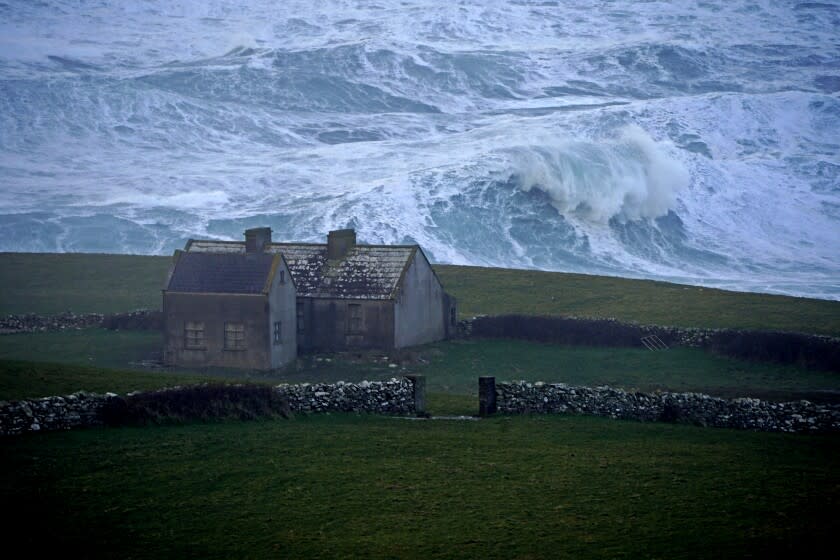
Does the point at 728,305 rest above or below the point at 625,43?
below

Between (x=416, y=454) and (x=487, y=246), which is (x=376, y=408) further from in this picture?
(x=487, y=246)

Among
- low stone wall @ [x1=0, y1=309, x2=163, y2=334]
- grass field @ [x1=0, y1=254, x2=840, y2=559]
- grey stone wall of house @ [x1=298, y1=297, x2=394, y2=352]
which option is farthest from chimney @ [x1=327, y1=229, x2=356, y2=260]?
grass field @ [x1=0, y1=254, x2=840, y2=559]

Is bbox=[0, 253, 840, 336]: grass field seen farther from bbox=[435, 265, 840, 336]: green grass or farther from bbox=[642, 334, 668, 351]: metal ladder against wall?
bbox=[642, 334, 668, 351]: metal ladder against wall

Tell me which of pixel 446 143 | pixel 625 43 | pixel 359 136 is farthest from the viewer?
pixel 625 43

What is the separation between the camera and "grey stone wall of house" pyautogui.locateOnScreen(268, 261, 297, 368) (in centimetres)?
3584

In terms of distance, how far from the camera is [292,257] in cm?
4025

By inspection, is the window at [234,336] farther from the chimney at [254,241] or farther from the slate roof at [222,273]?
the chimney at [254,241]

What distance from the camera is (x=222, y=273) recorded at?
3678cm

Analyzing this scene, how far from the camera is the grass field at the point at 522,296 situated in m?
41.6

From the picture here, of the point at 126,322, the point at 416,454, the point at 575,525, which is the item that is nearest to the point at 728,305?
the point at 126,322

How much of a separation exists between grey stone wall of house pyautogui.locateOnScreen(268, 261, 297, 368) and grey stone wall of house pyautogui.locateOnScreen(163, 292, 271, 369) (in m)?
0.29

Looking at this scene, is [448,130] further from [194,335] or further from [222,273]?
[194,335]

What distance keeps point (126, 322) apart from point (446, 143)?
2658 inches

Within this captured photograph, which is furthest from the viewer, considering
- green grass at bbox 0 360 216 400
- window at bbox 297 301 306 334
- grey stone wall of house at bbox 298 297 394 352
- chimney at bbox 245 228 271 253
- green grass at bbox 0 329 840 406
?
chimney at bbox 245 228 271 253
